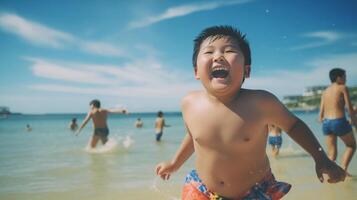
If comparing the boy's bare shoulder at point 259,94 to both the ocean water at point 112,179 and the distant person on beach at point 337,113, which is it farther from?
the distant person on beach at point 337,113

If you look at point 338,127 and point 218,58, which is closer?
point 218,58

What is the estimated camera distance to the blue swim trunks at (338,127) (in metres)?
6.04

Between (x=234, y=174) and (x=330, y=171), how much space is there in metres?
0.60

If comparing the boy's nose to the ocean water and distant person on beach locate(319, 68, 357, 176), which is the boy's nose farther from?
distant person on beach locate(319, 68, 357, 176)

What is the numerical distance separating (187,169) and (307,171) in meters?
2.33

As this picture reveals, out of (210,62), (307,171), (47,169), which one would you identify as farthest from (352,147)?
(47,169)

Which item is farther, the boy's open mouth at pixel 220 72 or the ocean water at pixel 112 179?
the ocean water at pixel 112 179

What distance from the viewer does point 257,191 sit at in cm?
237

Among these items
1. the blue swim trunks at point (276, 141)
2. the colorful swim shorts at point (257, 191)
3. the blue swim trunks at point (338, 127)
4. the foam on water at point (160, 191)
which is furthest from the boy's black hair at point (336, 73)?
the colorful swim shorts at point (257, 191)

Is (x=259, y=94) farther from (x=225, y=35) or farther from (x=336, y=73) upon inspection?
(x=336, y=73)

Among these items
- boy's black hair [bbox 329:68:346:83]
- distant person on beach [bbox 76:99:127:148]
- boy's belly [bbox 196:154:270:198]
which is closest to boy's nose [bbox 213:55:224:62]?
boy's belly [bbox 196:154:270:198]

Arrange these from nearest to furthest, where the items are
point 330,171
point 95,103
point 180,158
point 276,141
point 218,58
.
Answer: point 330,171, point 218,58, point 180,158, point 276,141, point 95,103

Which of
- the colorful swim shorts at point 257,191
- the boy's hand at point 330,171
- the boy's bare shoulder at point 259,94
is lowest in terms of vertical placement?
the colorful swim shorts at point 257,191

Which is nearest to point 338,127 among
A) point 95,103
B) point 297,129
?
point 297,129
